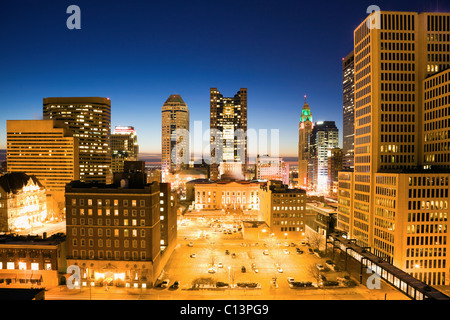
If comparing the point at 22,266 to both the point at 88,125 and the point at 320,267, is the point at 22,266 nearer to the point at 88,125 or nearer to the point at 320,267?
the point at 320,267

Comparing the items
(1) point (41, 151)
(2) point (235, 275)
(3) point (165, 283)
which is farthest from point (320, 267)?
(1) point (41, 151)

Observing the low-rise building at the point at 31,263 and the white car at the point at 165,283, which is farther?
the low-rise building at the point at 31,263

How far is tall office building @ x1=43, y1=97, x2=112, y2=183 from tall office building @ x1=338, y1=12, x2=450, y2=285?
16268 centimetres

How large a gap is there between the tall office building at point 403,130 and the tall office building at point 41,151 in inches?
5285

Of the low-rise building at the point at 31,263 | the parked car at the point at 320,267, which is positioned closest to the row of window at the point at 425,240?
the parked car at the point at 320,267

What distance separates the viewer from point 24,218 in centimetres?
11150

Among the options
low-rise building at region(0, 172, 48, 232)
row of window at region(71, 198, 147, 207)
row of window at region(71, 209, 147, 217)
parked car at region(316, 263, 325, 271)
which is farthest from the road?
low-rise building at region(0, 172, 48, 232)

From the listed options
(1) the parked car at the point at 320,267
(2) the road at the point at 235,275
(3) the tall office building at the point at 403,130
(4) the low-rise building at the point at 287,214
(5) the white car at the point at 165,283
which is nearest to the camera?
(2) the road at the point at 235,275

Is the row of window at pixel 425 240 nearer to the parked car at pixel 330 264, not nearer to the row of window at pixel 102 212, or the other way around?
the parked car at pixel 330 264

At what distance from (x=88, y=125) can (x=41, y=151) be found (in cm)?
4751

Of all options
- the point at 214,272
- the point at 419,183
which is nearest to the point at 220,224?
the point at 214,272

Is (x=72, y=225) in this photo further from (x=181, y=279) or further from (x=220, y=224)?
(x=220, y=224)

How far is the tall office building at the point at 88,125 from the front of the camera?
610 feet
